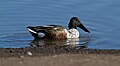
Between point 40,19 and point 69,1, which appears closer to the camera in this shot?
point 40,19

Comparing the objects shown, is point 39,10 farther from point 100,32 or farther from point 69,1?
point 100,32

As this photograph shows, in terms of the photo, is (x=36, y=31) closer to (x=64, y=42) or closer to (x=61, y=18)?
(x=64, y=42)

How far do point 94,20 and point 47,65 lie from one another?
7.03 meters

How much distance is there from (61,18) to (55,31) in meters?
0.84

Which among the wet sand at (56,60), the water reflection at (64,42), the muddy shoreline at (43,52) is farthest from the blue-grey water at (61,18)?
the wet sand at (56,60)

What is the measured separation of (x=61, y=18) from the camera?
54.6 feet

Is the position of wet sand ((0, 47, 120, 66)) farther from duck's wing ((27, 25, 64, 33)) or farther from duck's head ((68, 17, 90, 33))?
duck's head ((68, 17, 90, 33))

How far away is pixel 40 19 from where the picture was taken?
1658 centimetres

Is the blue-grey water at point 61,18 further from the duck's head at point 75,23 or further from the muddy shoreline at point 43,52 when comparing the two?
the muddy shoreline at point 43,52

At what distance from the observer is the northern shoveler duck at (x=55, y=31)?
15422 mm

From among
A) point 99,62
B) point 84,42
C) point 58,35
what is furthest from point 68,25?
point 99,62

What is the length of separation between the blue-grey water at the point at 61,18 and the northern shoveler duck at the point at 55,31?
221 millimetres

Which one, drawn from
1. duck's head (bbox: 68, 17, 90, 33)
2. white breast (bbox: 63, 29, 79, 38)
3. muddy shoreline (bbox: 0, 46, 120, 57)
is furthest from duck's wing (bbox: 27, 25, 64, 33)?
muddy shoreline (bbox: 0, 46, 120, 57)

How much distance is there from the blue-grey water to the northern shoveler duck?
221 millimetres
